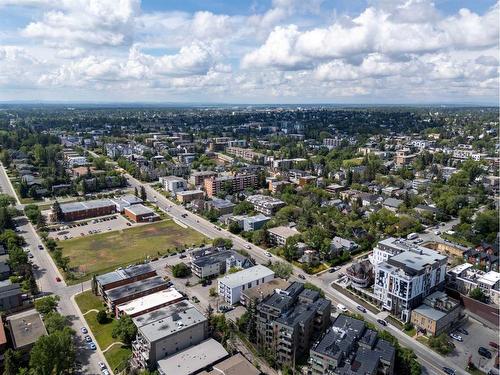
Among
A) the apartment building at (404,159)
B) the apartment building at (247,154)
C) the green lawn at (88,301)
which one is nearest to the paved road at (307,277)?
the green lawn at (88,301)

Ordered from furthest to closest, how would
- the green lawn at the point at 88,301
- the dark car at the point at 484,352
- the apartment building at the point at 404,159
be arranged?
1. the apartment building at the point at 404,159
2. the green lawn at the point at 88,301
3. the dark car at the point at 484,352

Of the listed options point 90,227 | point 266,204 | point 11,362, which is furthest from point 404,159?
point 11,362

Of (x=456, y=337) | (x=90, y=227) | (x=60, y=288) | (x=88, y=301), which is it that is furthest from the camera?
(x=90, y=227)

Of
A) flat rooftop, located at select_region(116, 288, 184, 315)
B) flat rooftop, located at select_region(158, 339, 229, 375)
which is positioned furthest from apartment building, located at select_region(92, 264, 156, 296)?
flat rooftop, located at select_region(158, 339, 229, 375)

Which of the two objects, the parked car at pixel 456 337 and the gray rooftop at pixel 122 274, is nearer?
the parked car at pixel 456 337

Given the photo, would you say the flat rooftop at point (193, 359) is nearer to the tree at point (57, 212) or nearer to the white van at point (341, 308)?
the white van at point (341, 308)

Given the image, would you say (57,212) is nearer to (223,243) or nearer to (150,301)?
(223,243)
